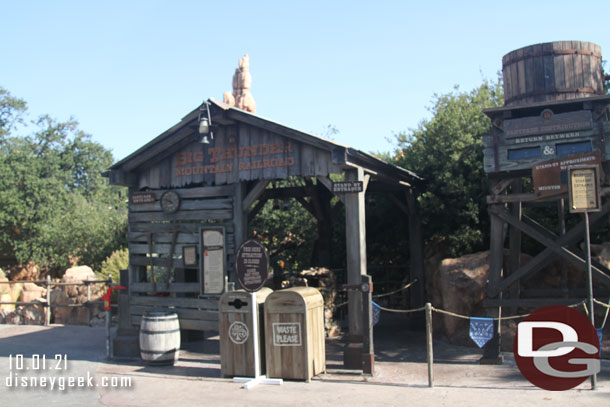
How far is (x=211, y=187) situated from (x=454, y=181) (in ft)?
18.0

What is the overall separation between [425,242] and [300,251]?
5.36 meters

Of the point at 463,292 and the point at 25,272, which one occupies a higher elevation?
the point at 25,272

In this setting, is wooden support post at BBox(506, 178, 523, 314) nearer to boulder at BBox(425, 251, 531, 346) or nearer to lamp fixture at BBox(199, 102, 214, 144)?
boulder at BBox(425, 251, 531, 346)

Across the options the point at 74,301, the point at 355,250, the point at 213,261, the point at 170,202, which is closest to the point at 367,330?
the point at 355,250

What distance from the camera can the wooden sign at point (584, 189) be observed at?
25.6 ft

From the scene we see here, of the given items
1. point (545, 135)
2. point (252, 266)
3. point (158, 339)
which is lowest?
point (158, 339)

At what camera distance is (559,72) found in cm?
979

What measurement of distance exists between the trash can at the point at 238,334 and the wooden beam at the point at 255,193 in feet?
7.15

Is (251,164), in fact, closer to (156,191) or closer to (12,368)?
(156,191)

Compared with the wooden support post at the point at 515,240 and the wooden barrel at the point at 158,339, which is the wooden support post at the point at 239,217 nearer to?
the wooden barrel at the point at 158,339

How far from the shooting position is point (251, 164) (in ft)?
35.7

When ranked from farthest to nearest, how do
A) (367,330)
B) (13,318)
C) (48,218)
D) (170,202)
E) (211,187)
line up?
(48,218), (13,318), (170,202), (211,187), (367,330)

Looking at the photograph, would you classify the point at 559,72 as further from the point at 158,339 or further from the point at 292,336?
the point at 158,339

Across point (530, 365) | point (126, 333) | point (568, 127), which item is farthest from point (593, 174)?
point (126, 333)
